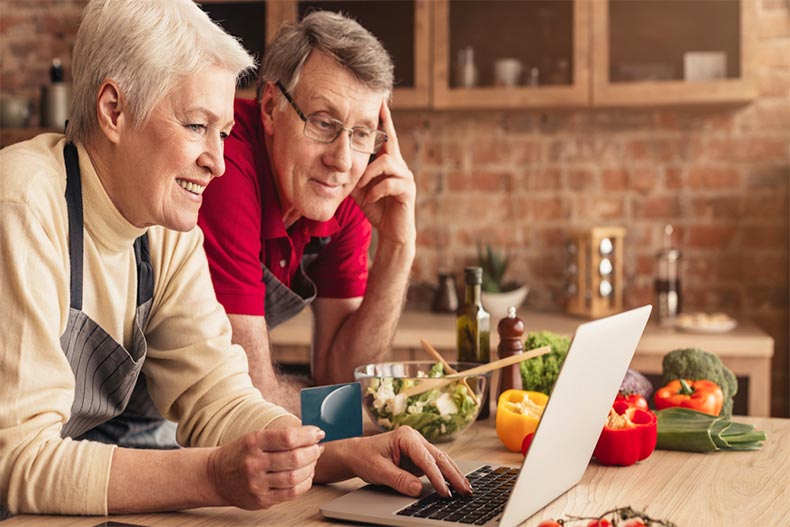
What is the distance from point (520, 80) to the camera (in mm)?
3844

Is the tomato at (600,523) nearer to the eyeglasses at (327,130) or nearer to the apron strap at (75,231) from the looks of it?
the apron strap at (75,231)

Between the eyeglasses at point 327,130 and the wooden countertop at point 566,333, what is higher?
the eyeglasses at point 327,130

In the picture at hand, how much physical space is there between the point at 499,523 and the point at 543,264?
121 inches

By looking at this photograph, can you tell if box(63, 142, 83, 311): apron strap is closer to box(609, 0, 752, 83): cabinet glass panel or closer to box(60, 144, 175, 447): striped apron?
→ box(60, 144, 175, 447): striped apron

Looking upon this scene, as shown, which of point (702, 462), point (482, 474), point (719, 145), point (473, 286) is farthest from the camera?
point (719, 145)

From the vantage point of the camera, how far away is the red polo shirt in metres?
1.96

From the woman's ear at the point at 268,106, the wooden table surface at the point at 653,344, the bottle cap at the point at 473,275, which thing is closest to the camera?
the bottle cap at the point at 473,275

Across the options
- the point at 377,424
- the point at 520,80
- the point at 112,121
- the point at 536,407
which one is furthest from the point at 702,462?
the point at 520,80

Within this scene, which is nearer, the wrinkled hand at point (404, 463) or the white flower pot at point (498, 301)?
the wrinkled hand at point (404, 463)

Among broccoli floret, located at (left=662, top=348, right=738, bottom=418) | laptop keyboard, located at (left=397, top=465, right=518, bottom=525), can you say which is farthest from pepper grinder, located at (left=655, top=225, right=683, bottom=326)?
laptop keyboard, located at (left=397, top=465, right=518, bottom=525)

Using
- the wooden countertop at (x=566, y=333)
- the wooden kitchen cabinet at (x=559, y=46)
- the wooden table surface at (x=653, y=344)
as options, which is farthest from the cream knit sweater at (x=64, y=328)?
the wooden kitchen cabinet at (x=559, y=46)

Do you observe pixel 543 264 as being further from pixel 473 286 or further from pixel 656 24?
pixel 473 286

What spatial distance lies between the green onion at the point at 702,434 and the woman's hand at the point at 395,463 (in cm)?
48

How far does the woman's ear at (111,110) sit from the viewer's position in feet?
4.62
